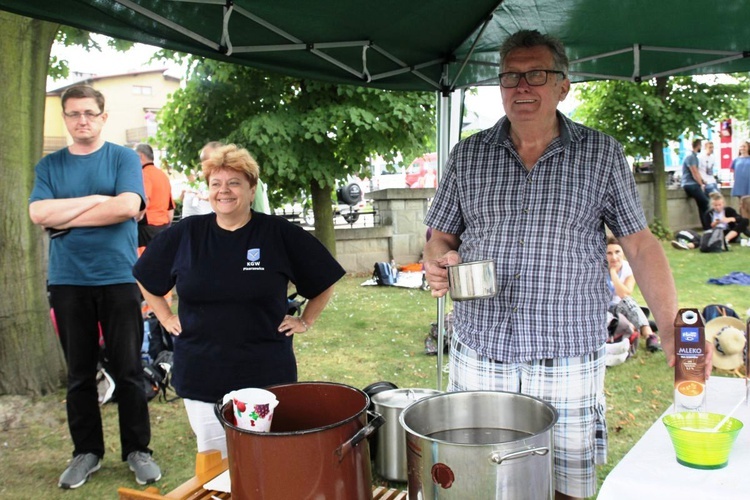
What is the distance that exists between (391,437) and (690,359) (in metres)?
1.63

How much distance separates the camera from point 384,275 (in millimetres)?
9555

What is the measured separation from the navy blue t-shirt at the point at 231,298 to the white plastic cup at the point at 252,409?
39.5 inches

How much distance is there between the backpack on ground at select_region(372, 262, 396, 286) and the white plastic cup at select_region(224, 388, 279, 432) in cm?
802

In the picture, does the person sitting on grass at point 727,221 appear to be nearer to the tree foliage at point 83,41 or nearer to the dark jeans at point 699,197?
the dark jeans at point 699,197

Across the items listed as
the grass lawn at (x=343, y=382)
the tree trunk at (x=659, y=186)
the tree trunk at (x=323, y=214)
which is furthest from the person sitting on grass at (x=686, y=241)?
the tree trunk at (x=323, y=214)

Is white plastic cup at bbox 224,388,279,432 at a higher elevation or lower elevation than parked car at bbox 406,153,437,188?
lower

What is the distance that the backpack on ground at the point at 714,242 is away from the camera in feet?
37.6

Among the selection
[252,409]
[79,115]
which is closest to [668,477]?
[252,409]

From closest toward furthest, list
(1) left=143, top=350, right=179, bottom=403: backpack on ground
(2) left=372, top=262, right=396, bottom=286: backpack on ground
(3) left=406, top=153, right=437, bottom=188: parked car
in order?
(1) left=143, top=350, right=179, bottom=403: backpack on ground → (2) left=372, top=262, right=396, bottom=286: backpack on ground → (3) left=406, top=153, right=437, bottom=188: parked car

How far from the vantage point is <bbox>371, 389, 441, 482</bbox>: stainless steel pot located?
297 cm

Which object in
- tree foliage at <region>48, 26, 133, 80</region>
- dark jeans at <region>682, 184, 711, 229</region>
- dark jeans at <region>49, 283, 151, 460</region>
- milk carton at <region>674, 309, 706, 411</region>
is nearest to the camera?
milk carton at <region>674, 309, 706, 411</region>

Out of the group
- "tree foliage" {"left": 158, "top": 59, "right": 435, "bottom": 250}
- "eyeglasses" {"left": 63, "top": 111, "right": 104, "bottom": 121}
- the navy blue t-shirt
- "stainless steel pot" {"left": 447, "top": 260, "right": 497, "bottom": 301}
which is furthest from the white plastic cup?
"tree foliage" {"left": 158, "top": 59, "right": 435, "bottom": 250}

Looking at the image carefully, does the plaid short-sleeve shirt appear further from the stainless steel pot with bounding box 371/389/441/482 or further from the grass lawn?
the grass lawn

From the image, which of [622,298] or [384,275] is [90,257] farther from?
[384,275]
